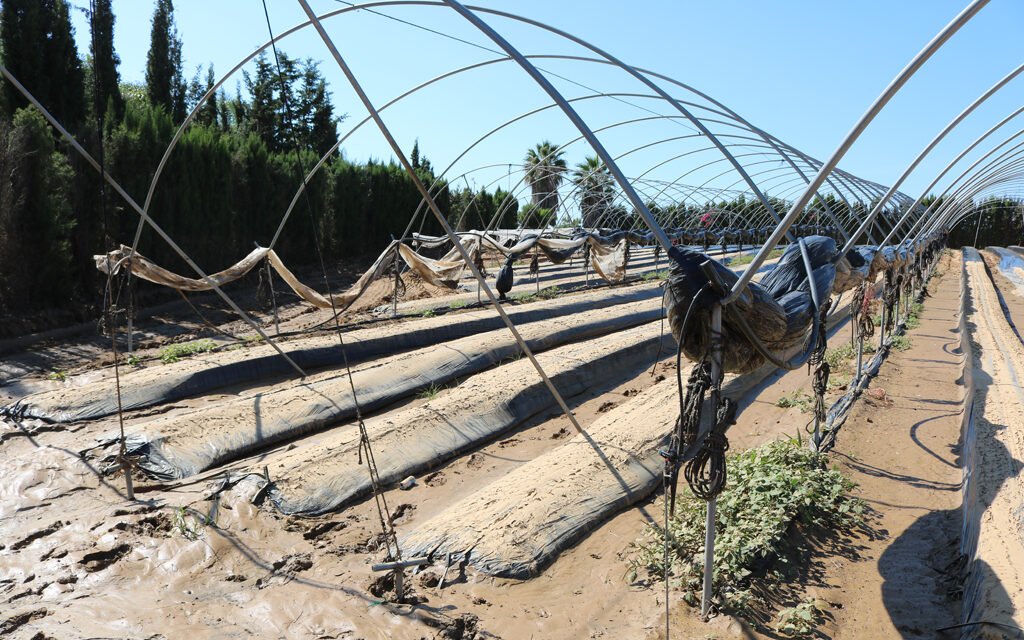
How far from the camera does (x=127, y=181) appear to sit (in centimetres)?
1538

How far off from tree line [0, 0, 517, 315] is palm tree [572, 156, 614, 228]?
2.82m

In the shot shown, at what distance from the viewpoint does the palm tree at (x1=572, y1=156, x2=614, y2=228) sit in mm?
19516

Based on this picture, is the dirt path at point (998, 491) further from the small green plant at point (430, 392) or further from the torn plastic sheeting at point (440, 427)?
the small green plant at point (430, 392)

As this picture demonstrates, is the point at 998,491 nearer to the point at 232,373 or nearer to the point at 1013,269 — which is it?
the point at 232,373

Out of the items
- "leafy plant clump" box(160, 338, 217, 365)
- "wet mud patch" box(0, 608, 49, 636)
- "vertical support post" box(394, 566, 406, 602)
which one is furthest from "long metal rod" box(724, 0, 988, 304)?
"leafy plant clump" box(160, 338, 217, 365)

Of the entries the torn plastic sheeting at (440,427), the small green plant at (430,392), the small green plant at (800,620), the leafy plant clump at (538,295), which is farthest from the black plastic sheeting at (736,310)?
the leafy plant clump at (538,295)

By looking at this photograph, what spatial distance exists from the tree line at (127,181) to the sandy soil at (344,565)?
10.3 feet

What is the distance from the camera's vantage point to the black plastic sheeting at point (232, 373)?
6.79 metres

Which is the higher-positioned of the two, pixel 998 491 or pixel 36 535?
pixel 998 491

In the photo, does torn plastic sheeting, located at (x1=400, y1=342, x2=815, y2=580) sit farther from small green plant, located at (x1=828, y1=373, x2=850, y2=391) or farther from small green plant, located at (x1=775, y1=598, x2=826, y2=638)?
small green plant, located at (x1=828, y1=373, x2=850, y2=391)

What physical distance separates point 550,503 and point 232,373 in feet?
16.7

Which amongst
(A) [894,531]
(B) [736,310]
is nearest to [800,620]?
(A) [894,531]

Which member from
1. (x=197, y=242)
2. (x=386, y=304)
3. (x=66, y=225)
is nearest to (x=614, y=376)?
(x=386, y=304)

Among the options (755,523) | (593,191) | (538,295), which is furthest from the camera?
(593,191)
